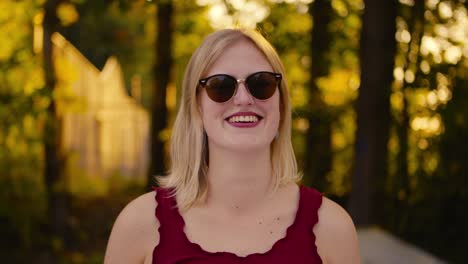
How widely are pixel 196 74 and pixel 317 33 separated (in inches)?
225

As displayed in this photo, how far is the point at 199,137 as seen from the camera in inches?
94.6

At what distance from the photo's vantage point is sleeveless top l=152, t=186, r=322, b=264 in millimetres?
2176

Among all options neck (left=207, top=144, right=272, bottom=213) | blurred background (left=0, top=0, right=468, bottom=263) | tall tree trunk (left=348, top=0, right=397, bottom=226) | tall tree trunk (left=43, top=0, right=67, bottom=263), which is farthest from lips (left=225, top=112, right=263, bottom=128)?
tall tree trunk (left=43, top=0, right=67, bottom=263)

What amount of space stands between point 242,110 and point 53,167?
6072 mm

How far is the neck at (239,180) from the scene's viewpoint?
2.29 m

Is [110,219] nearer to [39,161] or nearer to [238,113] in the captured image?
[39,161]

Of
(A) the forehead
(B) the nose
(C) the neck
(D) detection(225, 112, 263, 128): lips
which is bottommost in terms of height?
(C) the neck

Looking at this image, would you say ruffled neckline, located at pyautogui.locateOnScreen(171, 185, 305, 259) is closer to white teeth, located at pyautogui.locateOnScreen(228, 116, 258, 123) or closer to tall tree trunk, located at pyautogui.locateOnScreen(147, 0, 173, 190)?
white teeth, located at pyautogui.locateOnScreen(228, 116, 258, 123)

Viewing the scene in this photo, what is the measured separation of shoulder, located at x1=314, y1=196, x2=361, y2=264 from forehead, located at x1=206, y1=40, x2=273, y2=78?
529mm

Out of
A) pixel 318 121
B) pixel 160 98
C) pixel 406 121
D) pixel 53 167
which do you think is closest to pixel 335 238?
pixel 406 121

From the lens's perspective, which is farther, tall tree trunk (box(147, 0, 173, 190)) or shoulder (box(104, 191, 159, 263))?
tall tree trunk (box(147, 0, 173, 190))

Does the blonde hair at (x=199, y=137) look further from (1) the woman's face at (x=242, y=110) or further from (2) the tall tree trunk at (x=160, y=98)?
(2) the tall tree trunk at (x=160, y=98)

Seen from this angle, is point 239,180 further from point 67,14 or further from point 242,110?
point 67,14

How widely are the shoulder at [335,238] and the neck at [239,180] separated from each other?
22 centimetres
